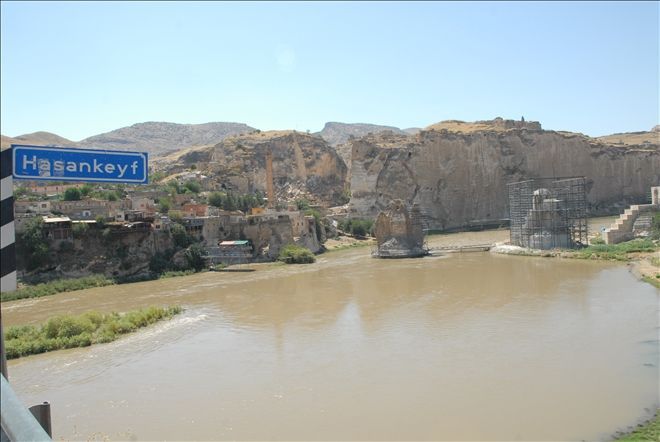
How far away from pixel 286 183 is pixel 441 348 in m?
49.9

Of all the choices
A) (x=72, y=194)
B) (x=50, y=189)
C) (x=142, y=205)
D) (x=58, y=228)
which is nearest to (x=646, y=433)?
(x=58, y=228)

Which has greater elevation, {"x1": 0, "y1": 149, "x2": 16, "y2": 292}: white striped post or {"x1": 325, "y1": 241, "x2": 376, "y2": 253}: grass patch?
{"x1": 0, "y1": 149, "x2": 16, "y2": 292}: white striped post

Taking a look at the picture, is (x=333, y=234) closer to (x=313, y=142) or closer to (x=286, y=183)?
(x=286, y=183)

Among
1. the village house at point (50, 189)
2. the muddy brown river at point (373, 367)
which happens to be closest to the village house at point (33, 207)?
the village house at point (50, 189)

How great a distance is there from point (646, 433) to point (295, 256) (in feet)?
87.1

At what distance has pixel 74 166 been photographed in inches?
112

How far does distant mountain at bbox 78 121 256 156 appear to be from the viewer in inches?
5374

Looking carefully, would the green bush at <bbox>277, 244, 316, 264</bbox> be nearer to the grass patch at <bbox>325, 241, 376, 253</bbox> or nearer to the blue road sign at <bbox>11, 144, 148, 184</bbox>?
the grass patch at <bbox>325, 241, 376, 253</bbox>

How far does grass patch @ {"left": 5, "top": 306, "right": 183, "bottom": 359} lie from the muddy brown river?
1.90 feet

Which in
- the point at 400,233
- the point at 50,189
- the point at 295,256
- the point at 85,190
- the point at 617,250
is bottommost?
the point at 295,256

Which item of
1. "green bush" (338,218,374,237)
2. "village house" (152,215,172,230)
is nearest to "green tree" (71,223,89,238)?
"village house" (152,215,172,230)

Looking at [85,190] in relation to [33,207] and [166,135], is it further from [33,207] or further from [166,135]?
[166,135]

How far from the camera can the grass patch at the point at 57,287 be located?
974 inches

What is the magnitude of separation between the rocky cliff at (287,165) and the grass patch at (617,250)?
115ft
